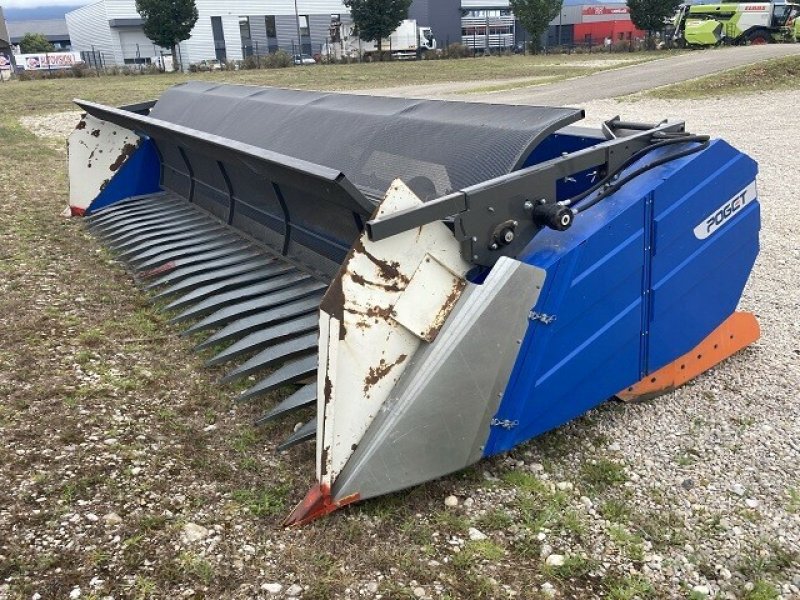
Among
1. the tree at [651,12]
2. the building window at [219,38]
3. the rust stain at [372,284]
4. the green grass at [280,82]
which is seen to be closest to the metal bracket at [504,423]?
the rust stain at [372,284]

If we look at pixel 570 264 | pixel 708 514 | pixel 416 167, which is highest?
pixel 416 167

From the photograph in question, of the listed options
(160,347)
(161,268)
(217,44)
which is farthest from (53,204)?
(217,44)

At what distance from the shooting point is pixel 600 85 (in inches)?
766

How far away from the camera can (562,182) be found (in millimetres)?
3330

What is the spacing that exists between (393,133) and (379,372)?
163cm

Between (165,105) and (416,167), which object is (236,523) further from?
(165,105)

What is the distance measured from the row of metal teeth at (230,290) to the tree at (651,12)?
4161cm

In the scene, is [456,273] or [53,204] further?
[53,204]

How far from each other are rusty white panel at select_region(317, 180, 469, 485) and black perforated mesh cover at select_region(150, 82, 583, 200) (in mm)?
630

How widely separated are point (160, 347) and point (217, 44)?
5888 centimetres

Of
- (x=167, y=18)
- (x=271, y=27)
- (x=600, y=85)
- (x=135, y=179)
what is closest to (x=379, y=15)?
(x=167, y=18)

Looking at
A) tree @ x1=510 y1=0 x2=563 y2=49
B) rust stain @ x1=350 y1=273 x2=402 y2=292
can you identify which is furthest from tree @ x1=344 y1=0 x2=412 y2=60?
rust stain @ x1=350 y1=273 x2=402 y2=292

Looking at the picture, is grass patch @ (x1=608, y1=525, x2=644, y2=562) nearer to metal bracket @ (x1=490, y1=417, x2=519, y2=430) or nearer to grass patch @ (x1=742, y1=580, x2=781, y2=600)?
grass patch @ (x1=742, y1=580, x2=781, y2=600)

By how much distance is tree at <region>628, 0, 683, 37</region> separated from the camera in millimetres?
40844
